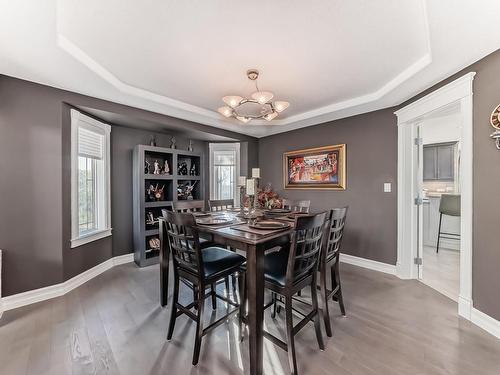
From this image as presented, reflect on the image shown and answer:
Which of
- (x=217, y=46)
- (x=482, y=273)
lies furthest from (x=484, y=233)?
(x=217, y=46)

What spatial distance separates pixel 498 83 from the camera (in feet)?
6.05

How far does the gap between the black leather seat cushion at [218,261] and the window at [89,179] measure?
6.13ft

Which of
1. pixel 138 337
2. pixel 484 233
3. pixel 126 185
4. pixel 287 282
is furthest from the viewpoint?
pixel 126 185

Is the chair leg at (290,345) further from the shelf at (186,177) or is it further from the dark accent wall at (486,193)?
the shelf at (186,177)

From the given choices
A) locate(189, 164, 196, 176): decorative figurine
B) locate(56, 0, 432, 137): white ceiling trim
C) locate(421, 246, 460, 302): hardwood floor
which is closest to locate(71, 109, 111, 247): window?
locate(56, 0, 432, 137): white ceiling trim

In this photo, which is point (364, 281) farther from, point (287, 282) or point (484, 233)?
point (287, 282)

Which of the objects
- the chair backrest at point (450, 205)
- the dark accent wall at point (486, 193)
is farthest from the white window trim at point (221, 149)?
the chair backrest at point (450, 205)

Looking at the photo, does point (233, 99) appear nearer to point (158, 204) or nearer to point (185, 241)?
point (185, 241)

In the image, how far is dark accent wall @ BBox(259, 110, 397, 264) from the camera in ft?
10.4

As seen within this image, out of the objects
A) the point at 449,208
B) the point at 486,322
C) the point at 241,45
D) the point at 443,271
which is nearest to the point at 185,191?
the point at 241,45

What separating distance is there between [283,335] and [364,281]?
1.58 metres

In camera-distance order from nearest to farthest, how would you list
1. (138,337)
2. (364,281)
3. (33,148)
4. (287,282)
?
(287,282) → (138,337) → (33,148) → (364,281)

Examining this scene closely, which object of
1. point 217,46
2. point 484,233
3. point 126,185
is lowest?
point 484,233

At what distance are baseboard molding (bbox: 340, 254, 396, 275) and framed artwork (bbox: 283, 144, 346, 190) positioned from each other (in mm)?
1129
